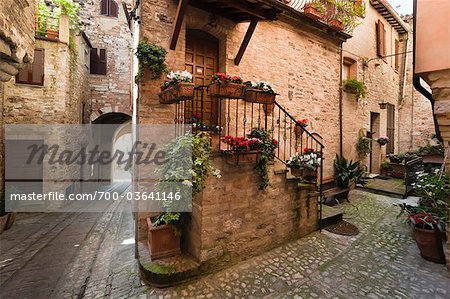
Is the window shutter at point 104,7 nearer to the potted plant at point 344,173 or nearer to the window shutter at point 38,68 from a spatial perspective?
the window shutter at point 38,68

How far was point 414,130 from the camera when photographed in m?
12.8

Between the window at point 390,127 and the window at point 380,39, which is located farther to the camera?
the window at point 390,127

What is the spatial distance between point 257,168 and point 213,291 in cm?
209

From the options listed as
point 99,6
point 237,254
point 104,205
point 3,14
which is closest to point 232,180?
point 237,254

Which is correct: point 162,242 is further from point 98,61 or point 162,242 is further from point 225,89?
point 98,61

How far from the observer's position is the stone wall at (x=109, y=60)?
11945 millimetres

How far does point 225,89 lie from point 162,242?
2874 mm

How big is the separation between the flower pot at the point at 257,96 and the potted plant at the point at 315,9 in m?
5.09

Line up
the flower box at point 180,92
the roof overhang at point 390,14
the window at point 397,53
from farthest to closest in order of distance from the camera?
the window at point 397,53 < the roof overhang at point 390,14 < the flower box at point 180,92

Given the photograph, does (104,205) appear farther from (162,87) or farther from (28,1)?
(28,1)

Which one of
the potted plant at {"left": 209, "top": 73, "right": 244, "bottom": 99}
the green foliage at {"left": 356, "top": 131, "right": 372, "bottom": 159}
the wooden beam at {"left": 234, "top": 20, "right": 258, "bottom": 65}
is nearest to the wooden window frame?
the wooden beam at {"left": 234, "top": 20, "right": 258, "bottom": 65}

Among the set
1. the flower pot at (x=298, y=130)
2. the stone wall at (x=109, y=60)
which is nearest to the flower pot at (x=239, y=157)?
the flower pot at (x=298, y=130)

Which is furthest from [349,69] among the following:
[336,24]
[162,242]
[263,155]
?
[162,242]

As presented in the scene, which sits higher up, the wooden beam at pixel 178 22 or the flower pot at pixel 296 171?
the wooden beam at pixel 178 22
